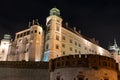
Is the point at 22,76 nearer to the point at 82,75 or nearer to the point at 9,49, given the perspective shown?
the point at 82,75

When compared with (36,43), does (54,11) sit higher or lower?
higher

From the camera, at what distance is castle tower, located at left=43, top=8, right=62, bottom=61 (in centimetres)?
8450

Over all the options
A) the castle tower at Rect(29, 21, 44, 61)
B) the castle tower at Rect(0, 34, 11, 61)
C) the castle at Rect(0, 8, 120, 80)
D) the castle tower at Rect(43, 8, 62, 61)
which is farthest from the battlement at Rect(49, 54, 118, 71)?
the castle tower at Rect(0, 34, 11, 61)

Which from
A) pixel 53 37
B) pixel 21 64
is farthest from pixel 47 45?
pixel 21 64

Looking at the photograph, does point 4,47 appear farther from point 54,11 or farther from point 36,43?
point 54,11

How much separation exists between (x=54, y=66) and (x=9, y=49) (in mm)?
55688

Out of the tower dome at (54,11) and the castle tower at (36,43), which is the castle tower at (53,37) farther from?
the castle tower at (36,43)

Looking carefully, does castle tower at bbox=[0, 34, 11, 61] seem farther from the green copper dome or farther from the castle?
the green copper dome

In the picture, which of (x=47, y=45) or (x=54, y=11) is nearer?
(x=47, y=45)

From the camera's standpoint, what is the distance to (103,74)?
45.3m

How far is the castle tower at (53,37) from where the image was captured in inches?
3327

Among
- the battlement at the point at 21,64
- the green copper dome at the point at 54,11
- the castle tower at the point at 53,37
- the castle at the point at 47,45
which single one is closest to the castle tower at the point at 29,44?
the castle at the point at 47,45

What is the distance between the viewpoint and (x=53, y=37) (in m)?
86.4

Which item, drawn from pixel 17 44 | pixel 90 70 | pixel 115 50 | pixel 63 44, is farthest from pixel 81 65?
pixel 115 50
